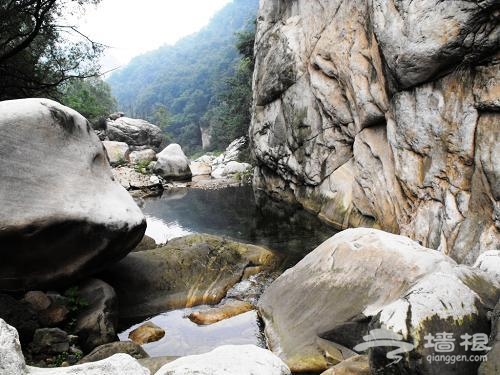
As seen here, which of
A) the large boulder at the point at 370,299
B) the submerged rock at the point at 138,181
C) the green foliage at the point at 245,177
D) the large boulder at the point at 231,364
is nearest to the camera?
the large boulder at the point at 231,364

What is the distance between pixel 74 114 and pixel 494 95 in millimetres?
8282

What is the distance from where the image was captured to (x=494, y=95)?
8461 mm

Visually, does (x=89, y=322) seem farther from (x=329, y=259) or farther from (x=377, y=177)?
(x=377, y=177)

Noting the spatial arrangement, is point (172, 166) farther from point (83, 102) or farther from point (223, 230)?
point (223, 230)

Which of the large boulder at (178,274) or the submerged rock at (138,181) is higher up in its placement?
the large boulder at (178,274)

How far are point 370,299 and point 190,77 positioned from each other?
10450 centimetres

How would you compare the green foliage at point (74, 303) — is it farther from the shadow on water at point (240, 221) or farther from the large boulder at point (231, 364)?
the shadow on water at point (240, 221)

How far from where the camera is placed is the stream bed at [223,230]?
7.70 m

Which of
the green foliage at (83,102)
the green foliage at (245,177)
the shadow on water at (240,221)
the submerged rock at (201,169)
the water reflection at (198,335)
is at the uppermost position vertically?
the green foliage at (83,102)

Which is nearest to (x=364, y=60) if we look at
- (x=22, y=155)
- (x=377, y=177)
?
(x=377, y=177)

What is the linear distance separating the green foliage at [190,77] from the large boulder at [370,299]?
27547mm

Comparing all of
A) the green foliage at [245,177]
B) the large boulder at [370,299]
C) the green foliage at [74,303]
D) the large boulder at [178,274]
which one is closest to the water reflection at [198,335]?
the large boulder at [370,299]

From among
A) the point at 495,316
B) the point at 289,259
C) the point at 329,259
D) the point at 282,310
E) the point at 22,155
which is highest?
the point at 22,155

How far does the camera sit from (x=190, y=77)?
346 ft
